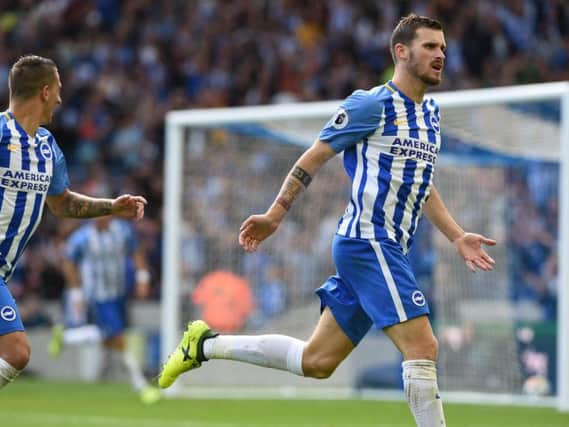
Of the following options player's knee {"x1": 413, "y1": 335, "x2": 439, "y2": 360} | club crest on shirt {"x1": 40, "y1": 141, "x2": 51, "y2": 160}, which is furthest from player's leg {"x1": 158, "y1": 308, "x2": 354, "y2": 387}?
club crest on shirt {"x1": 40, "y1": 141, "x2": 51, "y2": 160}

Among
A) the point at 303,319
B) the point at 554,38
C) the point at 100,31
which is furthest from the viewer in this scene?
the point at 100,31

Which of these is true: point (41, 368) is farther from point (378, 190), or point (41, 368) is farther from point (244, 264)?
point (378, 190)

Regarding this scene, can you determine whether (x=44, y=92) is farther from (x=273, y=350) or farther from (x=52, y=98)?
(x=273, y=350)

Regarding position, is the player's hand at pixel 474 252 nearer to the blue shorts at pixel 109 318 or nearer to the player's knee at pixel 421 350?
the player's knee at pixel 421 350

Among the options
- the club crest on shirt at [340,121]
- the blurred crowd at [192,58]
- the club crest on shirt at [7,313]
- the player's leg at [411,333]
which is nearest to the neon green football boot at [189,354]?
the club crest on shirt at [7,313]

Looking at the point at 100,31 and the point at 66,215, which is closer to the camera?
the point at 66,215

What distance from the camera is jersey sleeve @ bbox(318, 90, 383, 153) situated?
679 cm

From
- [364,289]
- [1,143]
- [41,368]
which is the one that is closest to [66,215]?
[1,143]

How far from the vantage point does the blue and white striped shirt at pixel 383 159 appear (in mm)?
6812

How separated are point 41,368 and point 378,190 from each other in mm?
12587

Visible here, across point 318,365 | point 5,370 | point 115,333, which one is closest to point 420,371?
point 318,365

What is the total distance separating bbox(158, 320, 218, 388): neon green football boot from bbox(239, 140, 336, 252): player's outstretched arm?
1106mm

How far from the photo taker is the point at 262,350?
24.1 ft

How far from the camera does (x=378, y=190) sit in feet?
22.4
